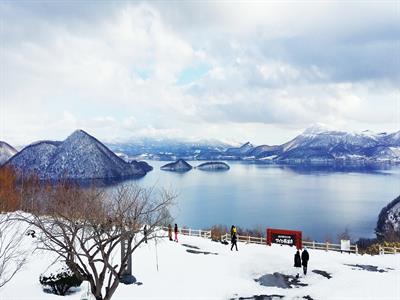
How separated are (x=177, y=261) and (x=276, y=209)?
86905mm

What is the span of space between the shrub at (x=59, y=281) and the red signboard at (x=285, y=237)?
14.9m

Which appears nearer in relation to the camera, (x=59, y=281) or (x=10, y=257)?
(x=10, y=257)

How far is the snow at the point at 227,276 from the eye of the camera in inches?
674

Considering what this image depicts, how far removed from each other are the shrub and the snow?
0.34 metres

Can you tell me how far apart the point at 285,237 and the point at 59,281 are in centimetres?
1621

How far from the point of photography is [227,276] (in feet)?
66.2

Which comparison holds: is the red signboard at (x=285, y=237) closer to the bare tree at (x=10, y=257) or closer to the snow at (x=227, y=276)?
the snow at (x=227, y=276)

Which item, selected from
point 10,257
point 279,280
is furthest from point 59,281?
point 279,280

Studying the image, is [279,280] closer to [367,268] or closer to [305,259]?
[305,259]

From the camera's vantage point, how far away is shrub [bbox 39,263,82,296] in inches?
644

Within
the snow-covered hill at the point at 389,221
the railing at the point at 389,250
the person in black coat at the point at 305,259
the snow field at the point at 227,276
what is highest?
the person in black coat at the point at 305,259

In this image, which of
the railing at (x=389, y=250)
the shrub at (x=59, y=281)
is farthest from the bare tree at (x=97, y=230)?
the railing at (x=389, y=250)

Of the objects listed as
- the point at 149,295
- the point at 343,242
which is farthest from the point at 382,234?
the point at 149,295

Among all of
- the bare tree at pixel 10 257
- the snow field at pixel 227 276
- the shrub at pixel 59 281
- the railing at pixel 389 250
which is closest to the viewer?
the bare tree at pixel 10 257
